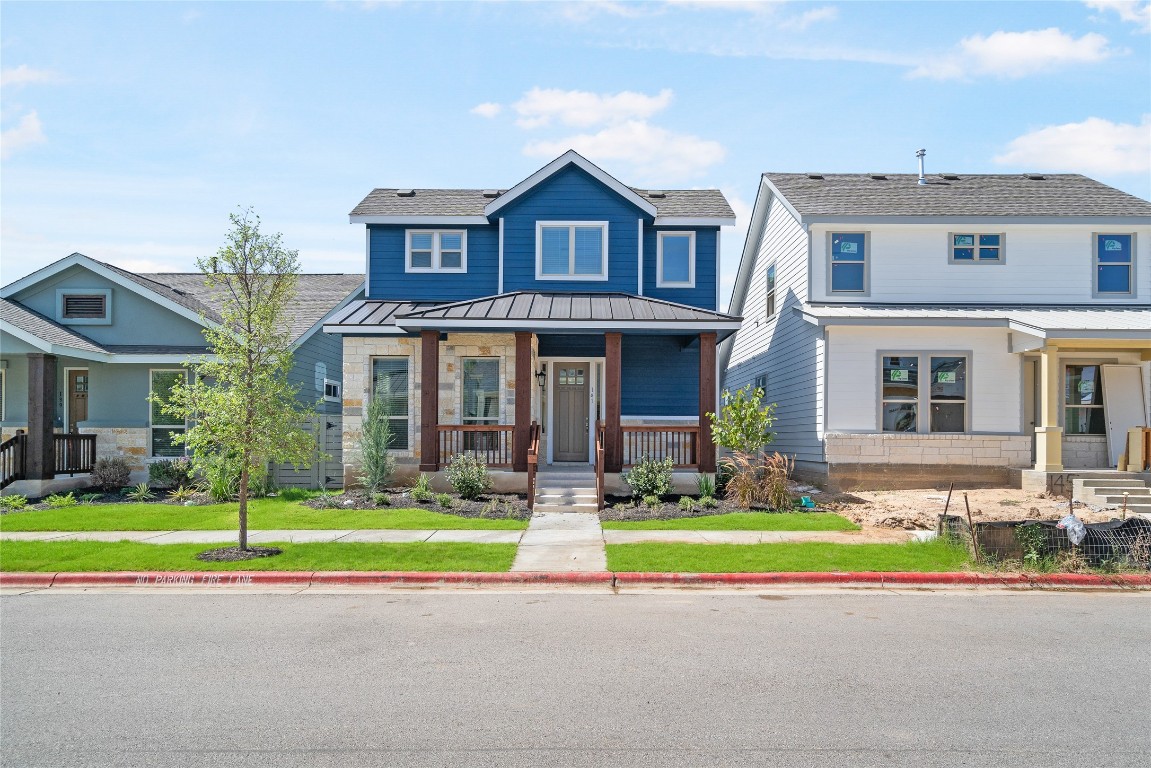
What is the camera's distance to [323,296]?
2341 centimetres

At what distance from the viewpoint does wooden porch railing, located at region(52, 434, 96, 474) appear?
1798 centimetres

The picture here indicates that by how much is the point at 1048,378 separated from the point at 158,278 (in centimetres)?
2359

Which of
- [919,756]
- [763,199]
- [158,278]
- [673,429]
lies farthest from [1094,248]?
[158,278]

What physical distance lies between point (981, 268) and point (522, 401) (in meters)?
11.6

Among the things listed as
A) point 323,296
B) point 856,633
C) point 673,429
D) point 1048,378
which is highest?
point 323,296

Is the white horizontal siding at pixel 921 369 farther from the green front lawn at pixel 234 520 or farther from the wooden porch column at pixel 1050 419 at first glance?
the green front lawn at pixel 234 520

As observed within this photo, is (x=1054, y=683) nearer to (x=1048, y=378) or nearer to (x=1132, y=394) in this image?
(x=1048, y=378)

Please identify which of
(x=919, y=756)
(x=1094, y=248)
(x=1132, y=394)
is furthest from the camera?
(x=1094, y=248)

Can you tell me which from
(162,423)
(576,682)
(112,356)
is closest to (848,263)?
(576,682)

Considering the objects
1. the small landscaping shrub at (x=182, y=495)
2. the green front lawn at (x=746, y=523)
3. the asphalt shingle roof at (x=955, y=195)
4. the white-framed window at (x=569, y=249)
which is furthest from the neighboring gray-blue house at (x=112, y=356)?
the asphalt shingle roof at (x=955, y=195)

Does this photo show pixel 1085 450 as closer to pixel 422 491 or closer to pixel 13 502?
pixel 422 491

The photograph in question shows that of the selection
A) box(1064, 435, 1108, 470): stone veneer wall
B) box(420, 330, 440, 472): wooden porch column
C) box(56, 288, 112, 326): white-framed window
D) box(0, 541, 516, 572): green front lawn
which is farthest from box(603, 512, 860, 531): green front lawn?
box(56, 288, 112, 326): white-framed window

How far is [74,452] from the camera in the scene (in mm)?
18297

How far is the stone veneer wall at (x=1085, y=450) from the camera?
17984mm
